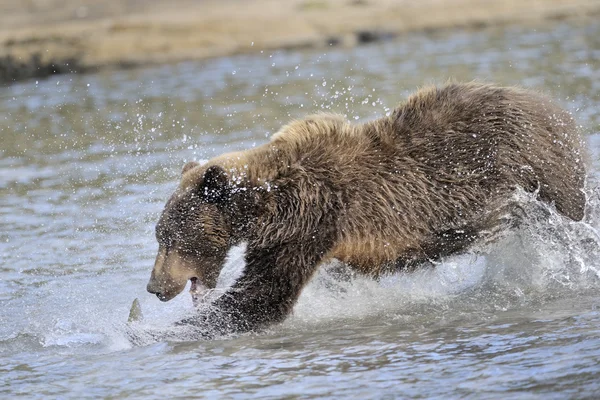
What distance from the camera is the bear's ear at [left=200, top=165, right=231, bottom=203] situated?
6.37 metres

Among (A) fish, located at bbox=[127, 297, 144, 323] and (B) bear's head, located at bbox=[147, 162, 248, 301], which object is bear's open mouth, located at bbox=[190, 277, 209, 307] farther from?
(A) fish, located at bbox=[127, 297, 144, 323]

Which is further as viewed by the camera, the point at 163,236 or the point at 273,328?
the point at 273,328

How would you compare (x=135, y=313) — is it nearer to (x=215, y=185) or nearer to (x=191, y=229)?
(x=191, y=229)

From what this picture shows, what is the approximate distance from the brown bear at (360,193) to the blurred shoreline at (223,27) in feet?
57.6

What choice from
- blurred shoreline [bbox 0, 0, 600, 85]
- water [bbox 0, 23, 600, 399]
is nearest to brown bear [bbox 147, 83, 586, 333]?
water [bbox 0, 23, 600, 399]

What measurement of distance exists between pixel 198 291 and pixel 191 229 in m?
0.52

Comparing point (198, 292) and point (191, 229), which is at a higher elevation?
point (191, 229)

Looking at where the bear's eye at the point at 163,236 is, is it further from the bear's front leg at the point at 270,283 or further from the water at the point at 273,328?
the water at the point at 273,328

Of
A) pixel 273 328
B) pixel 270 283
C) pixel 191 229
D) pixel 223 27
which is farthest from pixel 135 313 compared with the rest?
pixel 223 27

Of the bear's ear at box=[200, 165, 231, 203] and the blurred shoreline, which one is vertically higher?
the blurred shoreline

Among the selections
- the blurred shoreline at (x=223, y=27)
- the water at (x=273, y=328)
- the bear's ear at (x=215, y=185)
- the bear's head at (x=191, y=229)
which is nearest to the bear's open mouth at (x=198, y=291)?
the bear's head at (x=191, y=229)

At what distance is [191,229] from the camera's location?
6457 millimetres

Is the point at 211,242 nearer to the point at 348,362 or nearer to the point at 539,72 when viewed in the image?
the point at 348,362

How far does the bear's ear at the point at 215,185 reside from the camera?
20.9 feet
